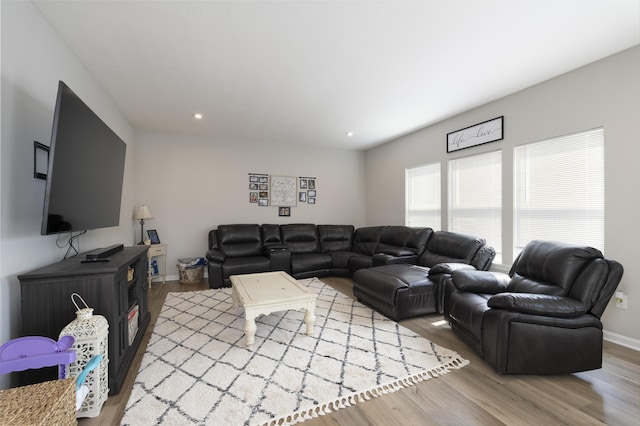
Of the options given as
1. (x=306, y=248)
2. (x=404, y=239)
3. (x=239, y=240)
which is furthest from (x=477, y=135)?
(x=239, y=240)

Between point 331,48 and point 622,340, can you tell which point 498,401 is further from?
point 331,48

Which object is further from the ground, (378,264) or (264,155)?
(264,155)

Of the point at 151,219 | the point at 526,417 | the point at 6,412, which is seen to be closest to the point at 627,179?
the point at 526,417

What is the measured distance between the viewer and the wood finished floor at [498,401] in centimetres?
157

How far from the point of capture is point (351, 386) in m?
1.86

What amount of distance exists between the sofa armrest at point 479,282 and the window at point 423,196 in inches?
77.9

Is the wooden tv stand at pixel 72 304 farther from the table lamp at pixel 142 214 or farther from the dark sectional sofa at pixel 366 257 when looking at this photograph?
the table lamp at pixel 142 214

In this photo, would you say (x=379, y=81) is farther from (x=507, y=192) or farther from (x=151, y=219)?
(x=151, y=219)

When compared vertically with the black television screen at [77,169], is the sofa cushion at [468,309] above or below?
below

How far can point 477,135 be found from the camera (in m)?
3.77

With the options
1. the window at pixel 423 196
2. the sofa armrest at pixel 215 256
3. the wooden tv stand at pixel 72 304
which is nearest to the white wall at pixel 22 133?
the wooden tv stand at pixel 72 304

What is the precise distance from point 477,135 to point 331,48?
2.58 m

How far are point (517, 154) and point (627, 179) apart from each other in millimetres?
1061

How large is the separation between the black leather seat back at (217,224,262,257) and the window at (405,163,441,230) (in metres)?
2.89
